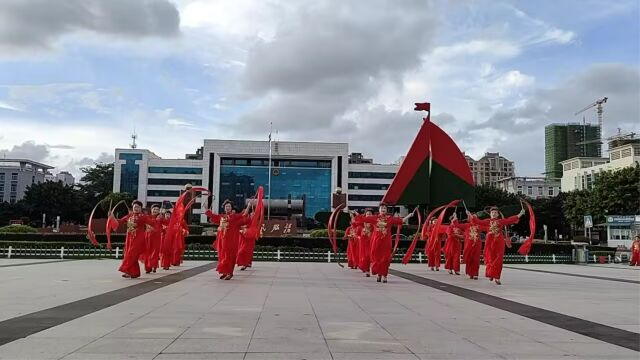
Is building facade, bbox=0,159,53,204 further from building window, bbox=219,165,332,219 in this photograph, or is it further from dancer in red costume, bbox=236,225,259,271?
dancer in red costume, bbox=236,225,259,271

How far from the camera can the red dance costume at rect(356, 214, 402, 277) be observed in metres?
12.8

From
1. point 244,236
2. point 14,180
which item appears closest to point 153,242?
point 244,236

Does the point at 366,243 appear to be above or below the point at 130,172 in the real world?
below

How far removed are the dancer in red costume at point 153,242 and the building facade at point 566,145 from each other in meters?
136

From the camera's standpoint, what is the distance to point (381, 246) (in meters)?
12.9

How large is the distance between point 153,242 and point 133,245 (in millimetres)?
1441

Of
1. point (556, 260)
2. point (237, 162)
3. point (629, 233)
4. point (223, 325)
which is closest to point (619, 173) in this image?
point (629, 233)

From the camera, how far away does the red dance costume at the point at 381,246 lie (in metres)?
12.8

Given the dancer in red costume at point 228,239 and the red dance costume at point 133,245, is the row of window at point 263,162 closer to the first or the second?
the dancer in red costume at point 228,239

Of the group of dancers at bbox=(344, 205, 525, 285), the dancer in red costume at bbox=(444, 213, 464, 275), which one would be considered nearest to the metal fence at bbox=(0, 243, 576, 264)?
the dancer in red costume at bbox=(444, 213, 464, 275)

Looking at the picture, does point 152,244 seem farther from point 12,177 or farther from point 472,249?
point 12,177

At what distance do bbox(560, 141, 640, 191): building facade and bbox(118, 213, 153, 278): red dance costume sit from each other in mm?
68598

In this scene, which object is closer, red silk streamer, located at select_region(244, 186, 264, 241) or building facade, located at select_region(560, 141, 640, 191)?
red silk streamer, located at select_region(244, 186, 264, 241)

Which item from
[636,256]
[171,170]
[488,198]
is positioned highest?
[171,170]
